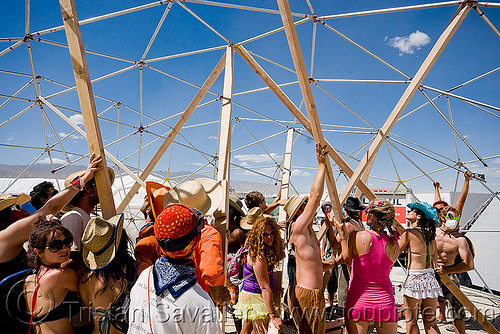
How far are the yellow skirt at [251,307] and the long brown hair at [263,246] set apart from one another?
53cm

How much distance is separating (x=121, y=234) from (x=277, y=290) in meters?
2.47

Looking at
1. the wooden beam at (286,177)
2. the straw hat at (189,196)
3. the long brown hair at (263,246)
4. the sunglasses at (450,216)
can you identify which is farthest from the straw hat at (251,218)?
the sunglasses at (450,216)

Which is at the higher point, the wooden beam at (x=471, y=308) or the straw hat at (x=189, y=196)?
the straw hat at (x=189, y=196)

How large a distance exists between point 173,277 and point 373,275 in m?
2.67

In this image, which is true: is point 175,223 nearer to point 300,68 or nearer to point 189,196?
point 189,196

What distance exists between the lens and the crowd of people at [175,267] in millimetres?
1753

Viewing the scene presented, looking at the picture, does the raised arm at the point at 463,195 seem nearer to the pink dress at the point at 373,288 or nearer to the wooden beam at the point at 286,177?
the pink dress at the point at 373,288

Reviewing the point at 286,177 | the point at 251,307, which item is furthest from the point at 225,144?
the point at 286,177

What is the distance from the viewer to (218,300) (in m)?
2.69

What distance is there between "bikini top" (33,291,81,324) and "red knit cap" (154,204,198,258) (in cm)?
108

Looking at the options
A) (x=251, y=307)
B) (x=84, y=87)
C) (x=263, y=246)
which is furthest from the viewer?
(x=251, y=307)

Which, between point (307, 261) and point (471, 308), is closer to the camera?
point (307, 261)

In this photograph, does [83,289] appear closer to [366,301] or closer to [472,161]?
[366,301]

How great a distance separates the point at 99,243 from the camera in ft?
7.37
